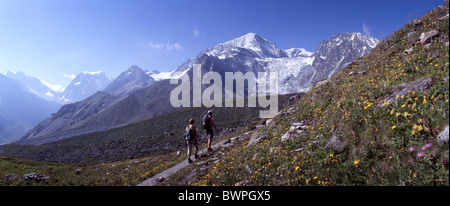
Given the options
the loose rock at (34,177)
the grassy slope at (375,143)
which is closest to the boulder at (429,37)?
the grassy slope at (375,143)

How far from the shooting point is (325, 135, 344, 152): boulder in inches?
230

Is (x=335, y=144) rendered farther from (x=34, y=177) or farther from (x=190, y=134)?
(x=34, y=177)

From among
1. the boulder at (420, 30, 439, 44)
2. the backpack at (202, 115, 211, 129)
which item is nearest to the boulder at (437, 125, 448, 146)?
the boulder at (420, 30, 439, 44)

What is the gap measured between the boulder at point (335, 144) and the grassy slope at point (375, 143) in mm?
105

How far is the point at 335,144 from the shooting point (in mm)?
6051

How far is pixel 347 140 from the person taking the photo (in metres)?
5.79

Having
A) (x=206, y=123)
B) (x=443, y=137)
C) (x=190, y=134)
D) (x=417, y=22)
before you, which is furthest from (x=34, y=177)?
(x=417, y=22)

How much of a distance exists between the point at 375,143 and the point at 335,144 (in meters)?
1.13

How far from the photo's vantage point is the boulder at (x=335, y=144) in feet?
19.2

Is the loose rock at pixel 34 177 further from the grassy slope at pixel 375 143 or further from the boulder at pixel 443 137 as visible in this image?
the boulder at pixel 443 137
